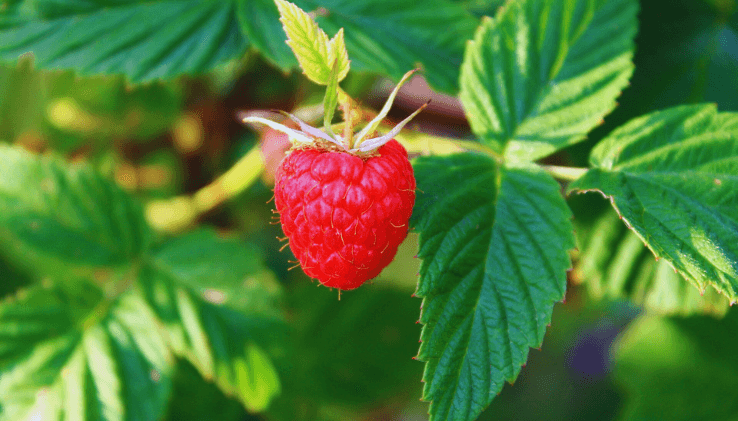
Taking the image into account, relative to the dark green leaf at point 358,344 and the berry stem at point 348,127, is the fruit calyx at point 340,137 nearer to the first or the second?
the berry stem at point 348,127

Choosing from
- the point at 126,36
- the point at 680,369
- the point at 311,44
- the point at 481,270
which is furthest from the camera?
the point at 680,369

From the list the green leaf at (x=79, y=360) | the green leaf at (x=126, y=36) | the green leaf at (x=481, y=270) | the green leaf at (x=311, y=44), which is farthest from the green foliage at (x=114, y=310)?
the green leaf at (x=311, y=44)

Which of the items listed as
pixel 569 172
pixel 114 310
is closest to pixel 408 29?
pixel 569 172

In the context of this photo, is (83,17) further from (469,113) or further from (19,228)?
(469,113)

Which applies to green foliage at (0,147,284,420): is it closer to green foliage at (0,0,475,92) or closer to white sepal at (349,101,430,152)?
green foliage at (0,0,475,92)

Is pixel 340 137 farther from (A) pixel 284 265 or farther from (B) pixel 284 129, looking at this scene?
(A) pixel 284 265

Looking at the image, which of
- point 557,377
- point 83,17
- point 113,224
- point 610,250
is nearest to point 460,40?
point 610,250

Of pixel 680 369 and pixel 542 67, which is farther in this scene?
pixel 680 369
